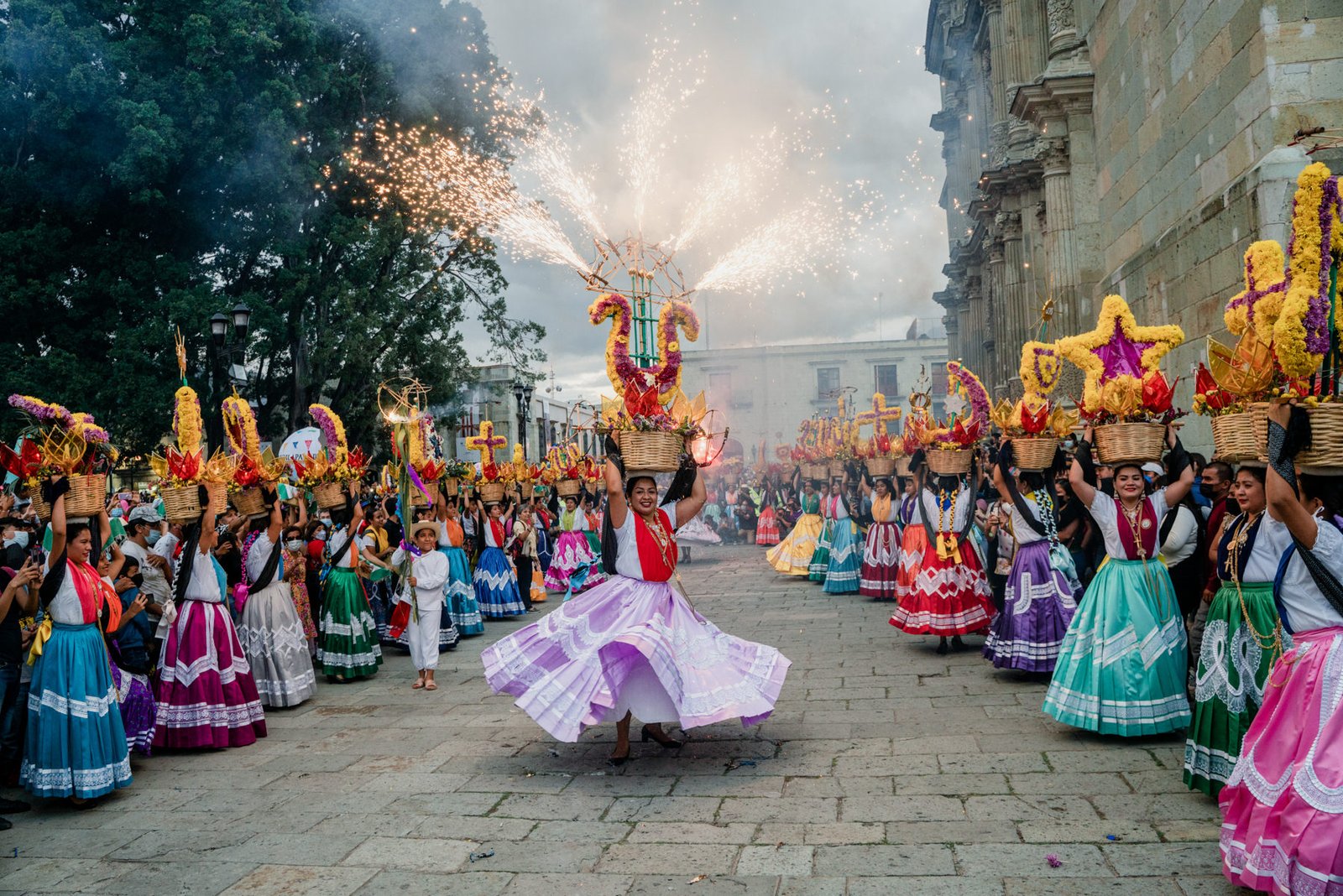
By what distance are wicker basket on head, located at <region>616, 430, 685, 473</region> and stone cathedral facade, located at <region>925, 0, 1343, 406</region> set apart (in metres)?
4.55

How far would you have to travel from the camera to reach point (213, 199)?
20.6 metres

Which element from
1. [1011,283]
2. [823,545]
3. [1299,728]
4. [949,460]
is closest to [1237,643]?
[1299,728]

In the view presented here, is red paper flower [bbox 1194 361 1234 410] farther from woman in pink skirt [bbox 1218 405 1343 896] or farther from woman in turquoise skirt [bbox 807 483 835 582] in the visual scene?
woman in turquoise skirt [bbox 807 483 835 582]

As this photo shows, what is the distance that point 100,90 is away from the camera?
59.6 feet

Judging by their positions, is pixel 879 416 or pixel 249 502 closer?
pixel 249 502

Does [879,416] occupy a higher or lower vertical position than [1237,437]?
higher

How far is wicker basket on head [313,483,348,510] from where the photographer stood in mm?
10242

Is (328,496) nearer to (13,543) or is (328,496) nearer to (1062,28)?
(13,543)

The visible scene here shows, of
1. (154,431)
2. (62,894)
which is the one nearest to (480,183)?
(154,431)

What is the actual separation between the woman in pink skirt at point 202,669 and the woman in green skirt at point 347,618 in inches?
92.6

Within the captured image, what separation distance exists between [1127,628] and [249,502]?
7.08m

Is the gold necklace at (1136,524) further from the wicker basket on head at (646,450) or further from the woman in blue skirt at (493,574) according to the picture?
the woman in blue skirt at (493,574)

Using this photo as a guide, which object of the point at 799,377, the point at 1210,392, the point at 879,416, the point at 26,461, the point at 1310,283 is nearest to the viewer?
the point at 1310,283

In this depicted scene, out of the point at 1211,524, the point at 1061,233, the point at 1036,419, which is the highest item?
the point at 1061,233
